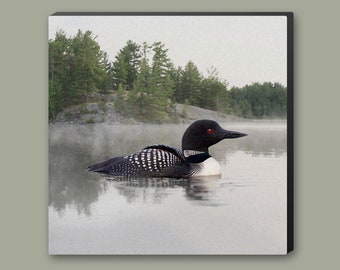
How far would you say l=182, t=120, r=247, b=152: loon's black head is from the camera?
497 cm

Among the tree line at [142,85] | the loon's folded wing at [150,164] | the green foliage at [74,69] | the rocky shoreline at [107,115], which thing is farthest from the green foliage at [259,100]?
the green foliage at [74,69]

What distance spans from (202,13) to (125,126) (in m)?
0.97

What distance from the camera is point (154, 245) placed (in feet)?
16.0

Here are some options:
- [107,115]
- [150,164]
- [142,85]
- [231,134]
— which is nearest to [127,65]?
[142,85]

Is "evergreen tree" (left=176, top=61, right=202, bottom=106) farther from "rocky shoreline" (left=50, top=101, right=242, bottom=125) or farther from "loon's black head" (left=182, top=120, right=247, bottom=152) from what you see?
"loon's black head" (left=182, top=120, right=247, bottom=152)

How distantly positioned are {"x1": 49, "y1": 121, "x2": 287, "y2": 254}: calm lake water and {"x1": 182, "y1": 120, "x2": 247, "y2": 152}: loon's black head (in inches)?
1.5

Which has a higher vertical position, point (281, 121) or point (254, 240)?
point (281, 121)

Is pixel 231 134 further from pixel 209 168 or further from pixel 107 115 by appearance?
pixel 107 115

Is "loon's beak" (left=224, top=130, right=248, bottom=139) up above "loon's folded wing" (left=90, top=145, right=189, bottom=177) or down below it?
above

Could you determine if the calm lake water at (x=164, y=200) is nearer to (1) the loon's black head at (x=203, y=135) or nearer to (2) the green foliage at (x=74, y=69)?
(1) the loon's black head at (x=203, y=135)

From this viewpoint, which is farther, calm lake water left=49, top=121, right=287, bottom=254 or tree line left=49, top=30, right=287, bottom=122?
tree line left=49, top=30, right=287, bottom=122

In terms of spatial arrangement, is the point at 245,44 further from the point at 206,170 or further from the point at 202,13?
the point at 206,170

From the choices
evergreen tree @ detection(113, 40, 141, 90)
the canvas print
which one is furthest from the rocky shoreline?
evergreen tree @ detection(113, 40, 141, 90)

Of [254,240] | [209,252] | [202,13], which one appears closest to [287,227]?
[254,240]
